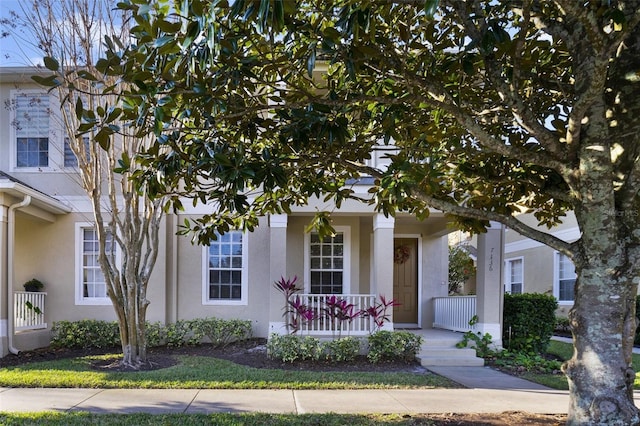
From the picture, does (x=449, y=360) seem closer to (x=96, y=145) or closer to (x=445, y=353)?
(x=445, y=353)

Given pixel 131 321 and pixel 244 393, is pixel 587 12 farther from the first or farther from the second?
pixel 131 321

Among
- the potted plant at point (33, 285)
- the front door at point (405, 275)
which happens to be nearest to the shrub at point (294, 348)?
the front door at point (405, 275)

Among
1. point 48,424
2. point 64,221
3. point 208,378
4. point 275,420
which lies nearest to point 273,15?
point 275,420

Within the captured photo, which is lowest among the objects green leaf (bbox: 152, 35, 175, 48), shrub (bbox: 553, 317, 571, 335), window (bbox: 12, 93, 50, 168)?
shrub (bbox: 553, 317, 571, 335)

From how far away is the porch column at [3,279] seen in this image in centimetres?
Answer: 913

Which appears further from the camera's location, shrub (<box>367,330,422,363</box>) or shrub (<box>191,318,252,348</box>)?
shrub (<box>191,318,252,348</box>)

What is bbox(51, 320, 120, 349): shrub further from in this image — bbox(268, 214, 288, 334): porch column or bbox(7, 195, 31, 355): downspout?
bbox(268, 214, 288, 334): porch column

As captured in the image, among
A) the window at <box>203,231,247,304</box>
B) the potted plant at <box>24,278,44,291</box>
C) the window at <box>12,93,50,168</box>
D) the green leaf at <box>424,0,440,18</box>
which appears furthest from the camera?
the window at <box>203,231,247,304</box>

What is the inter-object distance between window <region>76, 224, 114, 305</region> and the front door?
286 inches

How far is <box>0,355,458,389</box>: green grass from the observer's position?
22.9ft

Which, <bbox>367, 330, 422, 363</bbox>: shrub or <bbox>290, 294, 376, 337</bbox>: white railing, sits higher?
<bbox>290, 294, 376, 337</bbox>: white railing

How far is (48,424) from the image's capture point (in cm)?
502

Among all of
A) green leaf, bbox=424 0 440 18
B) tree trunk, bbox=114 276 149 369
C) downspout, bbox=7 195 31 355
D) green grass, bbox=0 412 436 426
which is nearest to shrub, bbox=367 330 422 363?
green grass, bbox=0 412 436 426

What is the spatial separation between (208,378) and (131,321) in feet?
6.39
